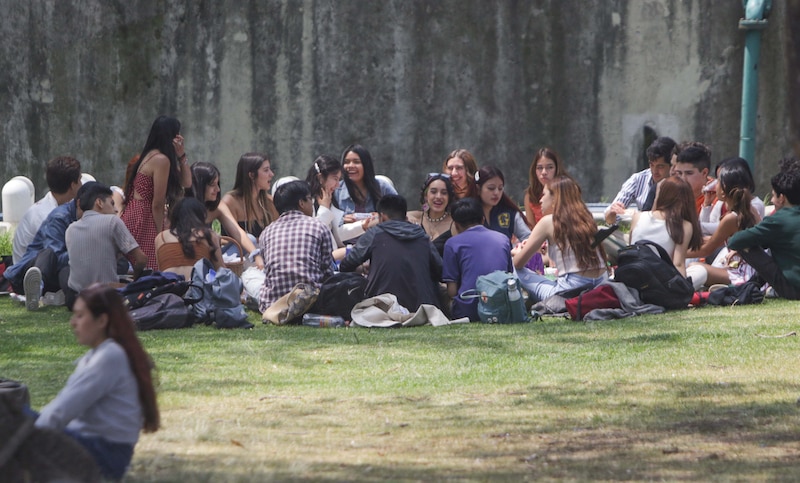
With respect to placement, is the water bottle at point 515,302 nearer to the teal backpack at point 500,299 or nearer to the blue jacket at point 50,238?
the teal backpack at point 500,299

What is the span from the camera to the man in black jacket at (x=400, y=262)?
10391mm

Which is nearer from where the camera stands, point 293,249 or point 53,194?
point 293,249

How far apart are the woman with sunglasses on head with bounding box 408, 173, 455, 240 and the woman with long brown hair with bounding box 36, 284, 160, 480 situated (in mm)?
6812

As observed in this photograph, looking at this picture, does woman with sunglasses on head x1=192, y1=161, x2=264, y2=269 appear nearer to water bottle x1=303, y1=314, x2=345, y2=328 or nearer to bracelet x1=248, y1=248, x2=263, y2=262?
bracelet x1=248, y1=248, x2=263, y2=262

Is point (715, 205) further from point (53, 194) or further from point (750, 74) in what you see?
point (53, 194)

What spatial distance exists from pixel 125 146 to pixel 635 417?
39.8 ft

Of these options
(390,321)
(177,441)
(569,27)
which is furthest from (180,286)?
(569,27)

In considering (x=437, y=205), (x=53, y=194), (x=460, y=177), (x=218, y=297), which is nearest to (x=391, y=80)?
(x=460, y=177)

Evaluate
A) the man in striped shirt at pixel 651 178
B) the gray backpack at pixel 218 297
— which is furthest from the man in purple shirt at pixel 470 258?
the man in striped shirt at pixel 651 178

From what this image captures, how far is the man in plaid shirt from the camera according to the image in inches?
414

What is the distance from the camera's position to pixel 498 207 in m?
12.1

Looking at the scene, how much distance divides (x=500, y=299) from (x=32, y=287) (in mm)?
4209

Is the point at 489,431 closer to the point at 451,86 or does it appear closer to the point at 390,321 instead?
the point at 390,321

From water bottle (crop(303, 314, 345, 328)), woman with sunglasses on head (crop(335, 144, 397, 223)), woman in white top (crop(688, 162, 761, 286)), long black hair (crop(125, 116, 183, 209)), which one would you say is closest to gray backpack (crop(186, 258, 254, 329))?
water bottle (crop(303, 314, 345, 328))
